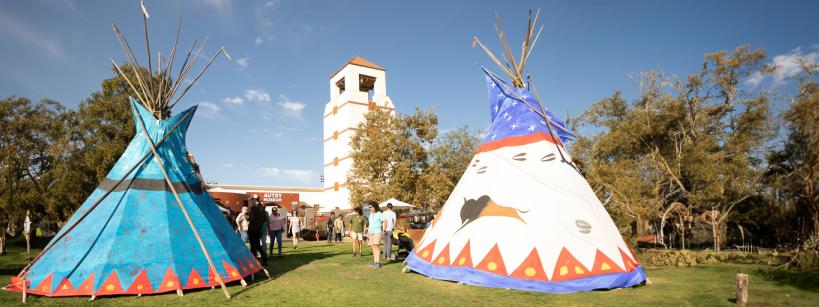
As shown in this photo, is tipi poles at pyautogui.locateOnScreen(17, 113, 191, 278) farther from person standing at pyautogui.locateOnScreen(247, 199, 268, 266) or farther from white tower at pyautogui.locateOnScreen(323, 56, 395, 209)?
white tower at pyautogui.locateOnScreen(323, 56, 395, 209)

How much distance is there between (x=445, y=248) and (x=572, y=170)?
10.3 ft

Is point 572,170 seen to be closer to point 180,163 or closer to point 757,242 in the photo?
point 180,163

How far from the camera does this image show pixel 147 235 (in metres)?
7.59

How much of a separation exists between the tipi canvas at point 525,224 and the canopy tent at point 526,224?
0.02 meters

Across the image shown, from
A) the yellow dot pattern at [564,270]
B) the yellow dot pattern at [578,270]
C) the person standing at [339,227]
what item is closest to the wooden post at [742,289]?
the yellow dot pattern at [578,270]

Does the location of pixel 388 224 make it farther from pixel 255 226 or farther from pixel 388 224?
pixel 255 226

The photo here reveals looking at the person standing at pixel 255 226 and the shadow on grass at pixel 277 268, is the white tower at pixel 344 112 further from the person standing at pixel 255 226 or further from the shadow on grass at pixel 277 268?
the person standing at pixel 255 226

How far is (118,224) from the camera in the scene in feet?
24.9

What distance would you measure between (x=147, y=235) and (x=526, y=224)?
21.7 ft

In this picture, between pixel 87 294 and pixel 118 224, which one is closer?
pixel 87 294

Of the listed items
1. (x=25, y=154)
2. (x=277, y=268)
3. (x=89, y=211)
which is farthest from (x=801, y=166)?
(x=25, y=154)

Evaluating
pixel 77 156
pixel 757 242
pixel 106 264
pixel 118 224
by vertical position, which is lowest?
pixel 757 242

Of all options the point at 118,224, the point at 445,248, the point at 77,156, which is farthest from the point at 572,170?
the point at 77,156

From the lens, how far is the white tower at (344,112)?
127 ft
